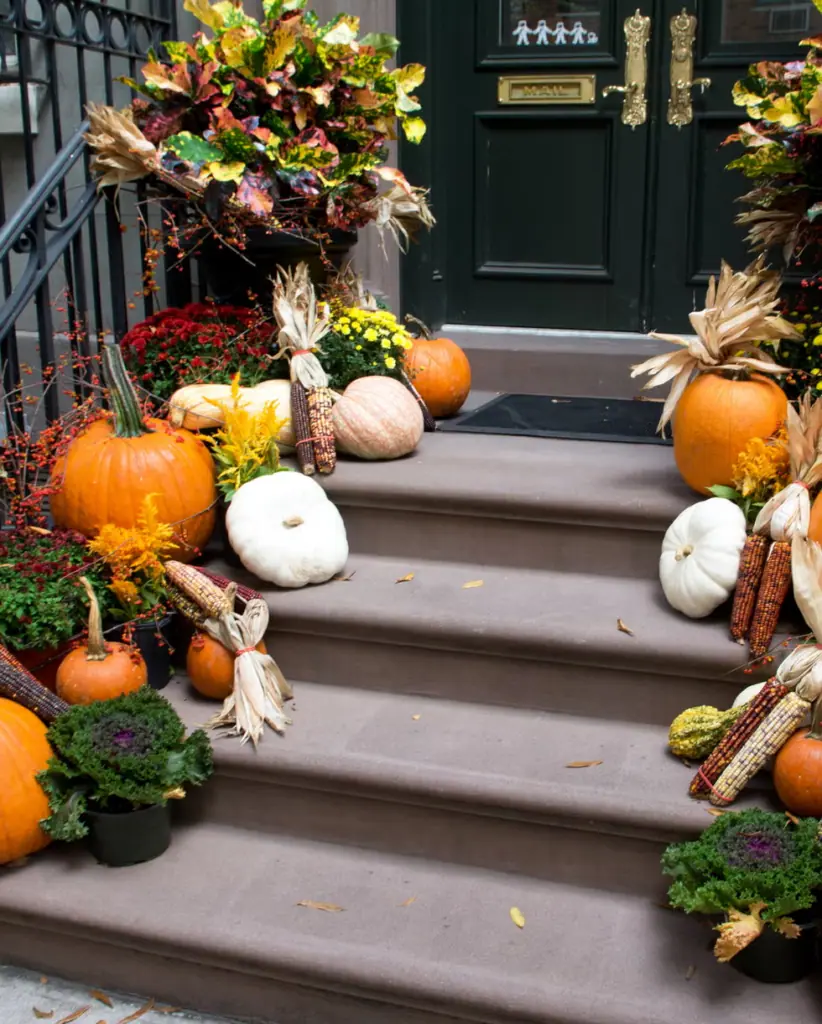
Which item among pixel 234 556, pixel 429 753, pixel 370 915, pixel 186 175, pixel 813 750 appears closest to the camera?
pixel 813 750

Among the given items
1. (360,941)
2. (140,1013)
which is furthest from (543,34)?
(140,1013)

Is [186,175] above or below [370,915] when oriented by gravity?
above

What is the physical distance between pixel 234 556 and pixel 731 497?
1494 millimetres

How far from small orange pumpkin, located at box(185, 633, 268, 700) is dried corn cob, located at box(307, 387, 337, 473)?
0.72 m

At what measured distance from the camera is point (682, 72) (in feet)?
15.9

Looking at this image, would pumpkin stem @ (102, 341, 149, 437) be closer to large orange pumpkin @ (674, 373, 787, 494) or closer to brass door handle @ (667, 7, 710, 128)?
large orange pumpkin @ (674, 373, 787, 494)

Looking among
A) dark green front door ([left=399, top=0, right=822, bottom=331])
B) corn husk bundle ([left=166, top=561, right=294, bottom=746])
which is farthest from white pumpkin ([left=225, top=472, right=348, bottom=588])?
dark green front door ([left=399, top=0, right=822, bottom=331])

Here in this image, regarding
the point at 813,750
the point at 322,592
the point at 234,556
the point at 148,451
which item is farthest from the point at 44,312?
the point at 813,750

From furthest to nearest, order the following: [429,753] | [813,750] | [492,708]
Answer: [492,708] → [429,753] → [813,750]

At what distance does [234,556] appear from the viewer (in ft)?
11.9

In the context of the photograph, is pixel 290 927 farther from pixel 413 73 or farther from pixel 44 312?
pixel 413 73

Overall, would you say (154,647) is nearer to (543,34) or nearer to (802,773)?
(802,773)

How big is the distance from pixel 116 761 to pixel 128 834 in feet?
0.66

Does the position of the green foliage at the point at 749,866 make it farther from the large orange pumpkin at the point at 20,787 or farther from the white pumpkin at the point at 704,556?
the large orange pumpkin at the point at 20,787
